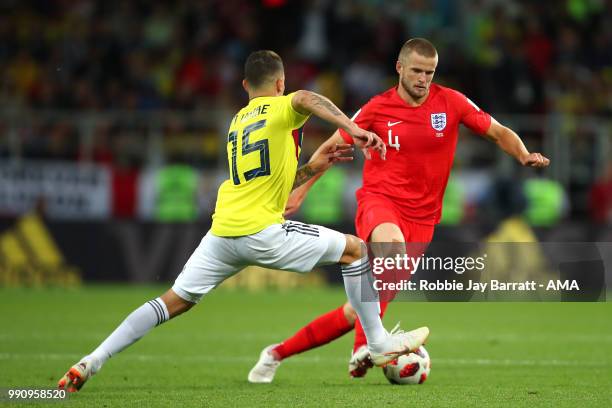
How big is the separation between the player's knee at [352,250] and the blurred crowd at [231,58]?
416 inches

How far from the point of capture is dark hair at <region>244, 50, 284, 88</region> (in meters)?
7.47

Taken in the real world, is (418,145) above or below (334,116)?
below

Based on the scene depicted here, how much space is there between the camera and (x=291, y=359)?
10.2 metres

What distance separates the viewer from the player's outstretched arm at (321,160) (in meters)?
7.95

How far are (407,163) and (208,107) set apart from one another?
35.3ft

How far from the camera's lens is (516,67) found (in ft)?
61.3

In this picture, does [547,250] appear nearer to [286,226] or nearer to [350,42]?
[286,226]

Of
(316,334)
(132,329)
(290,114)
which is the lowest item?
(316,334)

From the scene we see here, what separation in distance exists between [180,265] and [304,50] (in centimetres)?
506

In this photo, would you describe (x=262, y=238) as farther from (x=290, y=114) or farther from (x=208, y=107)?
(x=208, y=107)

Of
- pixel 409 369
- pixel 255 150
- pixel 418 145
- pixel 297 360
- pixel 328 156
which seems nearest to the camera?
pixel 255 150

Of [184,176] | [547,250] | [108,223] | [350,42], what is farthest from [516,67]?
[547,250]

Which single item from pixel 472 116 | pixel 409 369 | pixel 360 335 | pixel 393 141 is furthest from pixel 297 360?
pixel 472 116

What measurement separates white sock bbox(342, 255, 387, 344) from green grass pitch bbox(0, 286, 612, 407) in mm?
410
